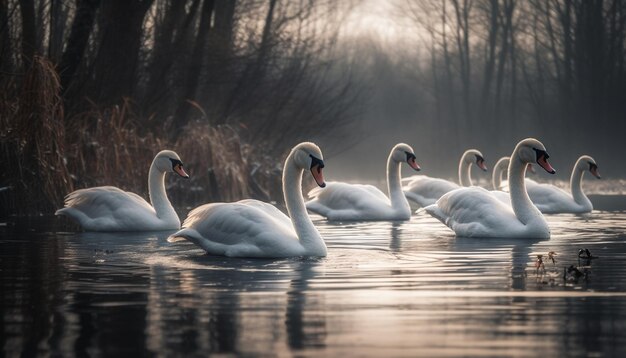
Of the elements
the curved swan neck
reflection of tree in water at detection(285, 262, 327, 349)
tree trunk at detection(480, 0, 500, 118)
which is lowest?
reflection of tree in water at detection(285, 262, 327, 349)

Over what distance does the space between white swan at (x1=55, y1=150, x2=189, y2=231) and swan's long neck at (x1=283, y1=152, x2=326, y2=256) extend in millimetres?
3763

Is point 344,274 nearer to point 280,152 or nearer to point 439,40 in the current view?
point 280,152

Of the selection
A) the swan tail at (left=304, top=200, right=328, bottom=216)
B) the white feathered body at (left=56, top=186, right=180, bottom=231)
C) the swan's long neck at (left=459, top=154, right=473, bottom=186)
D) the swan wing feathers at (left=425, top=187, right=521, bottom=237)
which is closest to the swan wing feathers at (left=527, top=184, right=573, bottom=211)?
the swan tail at (left=304, top=200, right=328, bottom=216)

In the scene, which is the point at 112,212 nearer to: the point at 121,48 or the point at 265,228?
the point at 265,228

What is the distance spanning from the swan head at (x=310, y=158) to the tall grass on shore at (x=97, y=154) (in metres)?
6.17

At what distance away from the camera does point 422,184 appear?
2156cm

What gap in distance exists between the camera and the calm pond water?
6098mm

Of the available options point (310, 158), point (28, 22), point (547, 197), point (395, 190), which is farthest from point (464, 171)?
point (310, 158)

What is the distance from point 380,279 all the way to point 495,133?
41.3 meters

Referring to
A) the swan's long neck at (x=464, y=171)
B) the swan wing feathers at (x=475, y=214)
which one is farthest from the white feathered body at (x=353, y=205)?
the swan's long neck at (x=464, y=171)

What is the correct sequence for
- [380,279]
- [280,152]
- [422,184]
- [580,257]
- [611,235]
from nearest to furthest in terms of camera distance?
[380,279]
[580,257]
[611,235]
[422,184]
[280,152]

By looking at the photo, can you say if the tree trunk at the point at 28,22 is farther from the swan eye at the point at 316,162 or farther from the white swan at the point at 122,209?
the swan eye at the point at 316,162

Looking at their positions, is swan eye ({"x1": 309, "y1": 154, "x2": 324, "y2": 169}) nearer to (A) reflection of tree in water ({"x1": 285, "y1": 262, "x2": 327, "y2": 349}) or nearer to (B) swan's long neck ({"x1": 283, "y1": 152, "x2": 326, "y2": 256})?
(B) swan's long neck ({"x1": 283, "y1": 152, "x2": 326, "y2": 256})

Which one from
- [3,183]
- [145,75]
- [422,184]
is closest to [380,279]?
[3,183]
